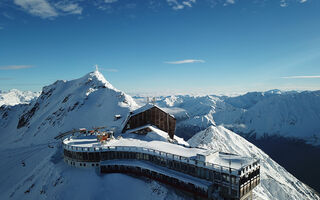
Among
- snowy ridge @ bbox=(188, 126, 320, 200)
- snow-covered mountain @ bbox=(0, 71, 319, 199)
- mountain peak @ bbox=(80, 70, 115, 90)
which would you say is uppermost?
mountain peak @ bbox=(80, 70, 115, 90)

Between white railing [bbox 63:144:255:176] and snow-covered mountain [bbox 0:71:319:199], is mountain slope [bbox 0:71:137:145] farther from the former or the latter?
white railing [bbox 63:144:255:176]

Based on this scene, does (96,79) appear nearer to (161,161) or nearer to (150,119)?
(150,119)

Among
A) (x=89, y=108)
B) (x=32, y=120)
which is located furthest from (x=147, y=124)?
(x=32, y=120)

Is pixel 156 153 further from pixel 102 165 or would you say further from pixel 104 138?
pixel 104 138


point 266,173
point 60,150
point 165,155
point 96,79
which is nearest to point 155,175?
point 165,155

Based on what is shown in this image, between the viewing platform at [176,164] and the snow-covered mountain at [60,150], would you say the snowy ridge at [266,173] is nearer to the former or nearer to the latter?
the snow-covered mountain at [60,150]

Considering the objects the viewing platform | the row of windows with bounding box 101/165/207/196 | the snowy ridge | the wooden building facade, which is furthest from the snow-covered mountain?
the wooden building facade

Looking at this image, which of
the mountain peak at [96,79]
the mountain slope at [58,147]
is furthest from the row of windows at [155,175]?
the mountain peak at [96,79]
